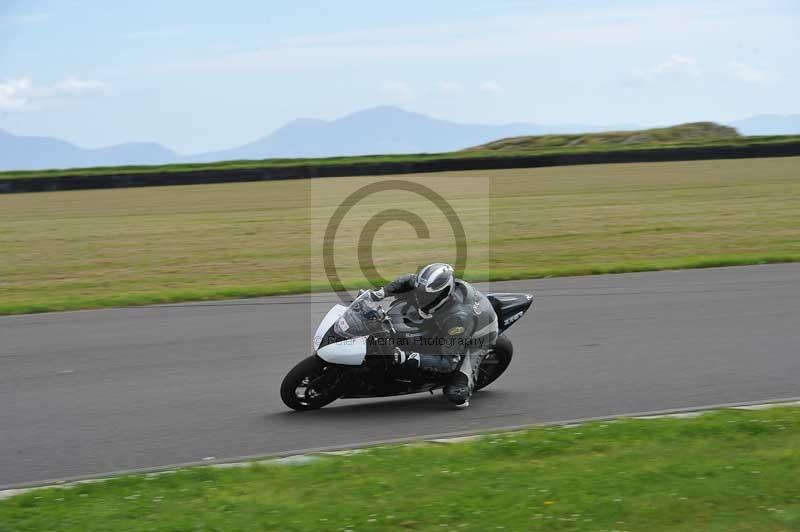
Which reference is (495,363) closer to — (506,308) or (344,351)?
(506,308)

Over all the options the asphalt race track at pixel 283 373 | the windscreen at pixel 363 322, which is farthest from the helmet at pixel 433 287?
the asphalt race track at pixel 283 373

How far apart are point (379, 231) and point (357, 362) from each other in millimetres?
14479

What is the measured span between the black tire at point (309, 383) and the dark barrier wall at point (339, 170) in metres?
25.7

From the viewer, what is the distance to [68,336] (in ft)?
38.9

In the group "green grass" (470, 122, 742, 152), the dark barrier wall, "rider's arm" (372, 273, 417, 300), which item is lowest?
"rider's arm" (372, 273, 417, 300)

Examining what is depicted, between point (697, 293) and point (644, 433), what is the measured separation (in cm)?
703

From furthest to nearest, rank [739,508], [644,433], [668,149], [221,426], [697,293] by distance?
[668,149] < [697,293] < [221,426] < [644,433] < [739,508]

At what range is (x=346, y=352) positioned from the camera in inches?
324

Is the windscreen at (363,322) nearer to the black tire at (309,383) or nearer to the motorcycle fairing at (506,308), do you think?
the black tire at (309,383)

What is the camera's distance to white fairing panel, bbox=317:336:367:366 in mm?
8195

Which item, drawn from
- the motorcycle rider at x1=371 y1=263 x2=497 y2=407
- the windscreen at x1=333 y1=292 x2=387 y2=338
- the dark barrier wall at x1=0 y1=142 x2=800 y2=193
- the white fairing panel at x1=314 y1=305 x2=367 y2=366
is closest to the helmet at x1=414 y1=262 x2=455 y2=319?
the motorcycle rider at x1=371 y1=263 x2=497 y2=407

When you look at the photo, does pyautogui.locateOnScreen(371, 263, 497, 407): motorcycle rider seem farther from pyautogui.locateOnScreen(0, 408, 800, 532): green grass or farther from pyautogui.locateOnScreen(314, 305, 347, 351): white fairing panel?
pyautogui.locateOnScreen(0, 408, 800, 532): green grass

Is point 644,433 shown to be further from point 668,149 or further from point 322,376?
point 668,149

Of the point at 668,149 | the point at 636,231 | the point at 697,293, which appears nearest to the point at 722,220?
the point at 636,231
